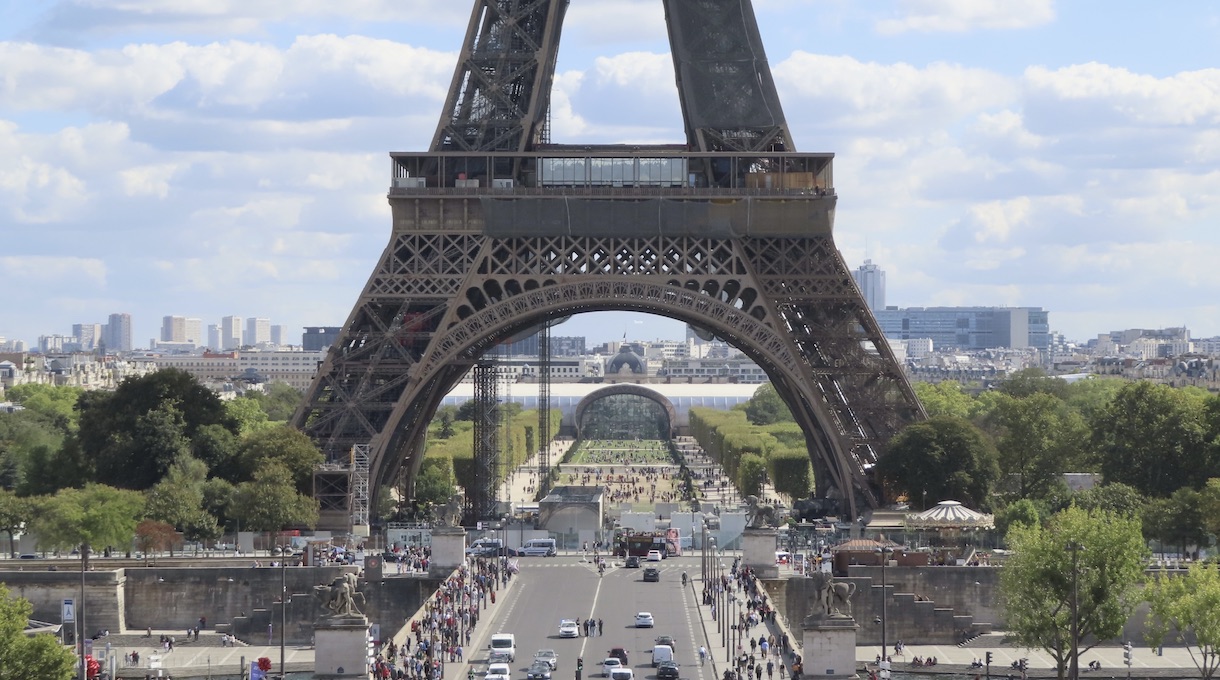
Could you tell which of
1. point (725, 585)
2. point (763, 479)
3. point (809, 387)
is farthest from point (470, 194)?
point (763, 479)

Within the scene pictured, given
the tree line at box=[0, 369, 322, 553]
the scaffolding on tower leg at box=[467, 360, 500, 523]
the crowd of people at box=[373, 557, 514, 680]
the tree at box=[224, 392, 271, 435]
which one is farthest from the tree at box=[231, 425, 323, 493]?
the tree at box=[224, 392, 271, 435]

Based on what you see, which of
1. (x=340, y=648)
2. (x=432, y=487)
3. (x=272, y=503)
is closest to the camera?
(x=340, y=648)

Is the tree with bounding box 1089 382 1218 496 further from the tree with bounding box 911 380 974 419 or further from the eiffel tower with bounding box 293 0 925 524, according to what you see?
the tree with bounding box 911 380 974 419

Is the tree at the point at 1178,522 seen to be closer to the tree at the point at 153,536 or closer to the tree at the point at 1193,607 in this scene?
the tree at the point at 1193,607

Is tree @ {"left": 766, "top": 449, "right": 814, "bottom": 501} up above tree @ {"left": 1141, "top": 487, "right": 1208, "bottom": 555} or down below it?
above

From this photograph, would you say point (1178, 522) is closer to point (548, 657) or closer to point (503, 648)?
point (503, 648)

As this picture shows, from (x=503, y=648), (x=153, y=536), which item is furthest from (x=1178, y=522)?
(x=153, y=536)

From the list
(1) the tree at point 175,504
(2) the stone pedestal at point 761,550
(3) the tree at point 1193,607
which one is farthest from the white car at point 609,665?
(1) the tree at point 175,504
